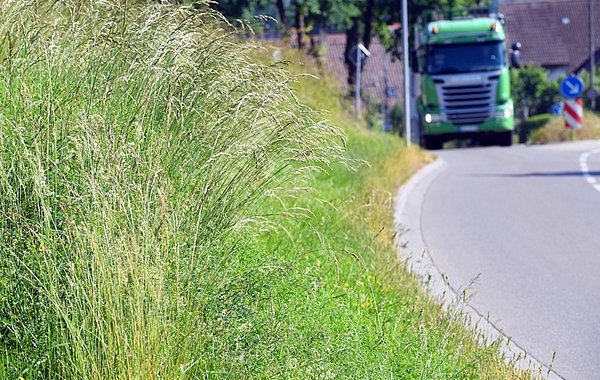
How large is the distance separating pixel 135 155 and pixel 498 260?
6.36 meters

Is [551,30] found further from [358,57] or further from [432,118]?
[358,57]

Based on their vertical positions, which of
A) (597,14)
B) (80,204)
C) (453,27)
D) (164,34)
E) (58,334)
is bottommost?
(597,14)

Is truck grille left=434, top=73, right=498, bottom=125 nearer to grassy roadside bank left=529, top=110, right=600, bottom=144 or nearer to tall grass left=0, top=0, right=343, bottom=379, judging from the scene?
grassy roadside bank left=529, top=110, right=600, bottom=144

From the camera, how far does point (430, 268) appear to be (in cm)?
1065

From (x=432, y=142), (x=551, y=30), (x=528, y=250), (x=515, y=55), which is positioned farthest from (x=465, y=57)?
(x=551, y=30)

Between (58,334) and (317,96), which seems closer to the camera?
(58,334)

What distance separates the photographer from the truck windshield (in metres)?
34.5

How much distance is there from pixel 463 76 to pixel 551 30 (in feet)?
177

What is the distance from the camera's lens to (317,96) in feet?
60.3

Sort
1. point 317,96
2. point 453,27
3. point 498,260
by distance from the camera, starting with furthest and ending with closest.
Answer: point 453,27 < point 317,96 < point 498,260

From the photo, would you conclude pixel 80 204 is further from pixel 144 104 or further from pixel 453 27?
pixel 453 27

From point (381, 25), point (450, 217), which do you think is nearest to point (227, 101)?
point (450, 217)

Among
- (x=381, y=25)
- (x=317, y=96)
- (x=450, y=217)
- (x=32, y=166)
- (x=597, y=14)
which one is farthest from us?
(x=597, y=14)

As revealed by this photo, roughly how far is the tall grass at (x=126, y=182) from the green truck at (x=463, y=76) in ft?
90.6
